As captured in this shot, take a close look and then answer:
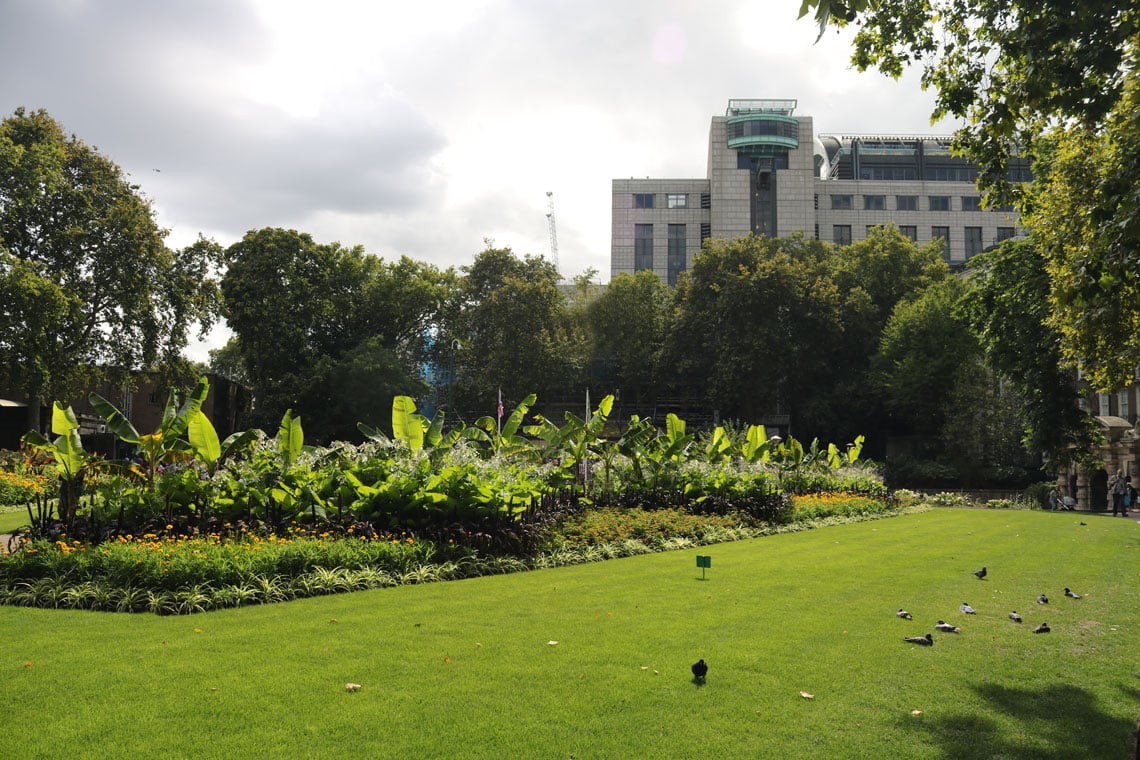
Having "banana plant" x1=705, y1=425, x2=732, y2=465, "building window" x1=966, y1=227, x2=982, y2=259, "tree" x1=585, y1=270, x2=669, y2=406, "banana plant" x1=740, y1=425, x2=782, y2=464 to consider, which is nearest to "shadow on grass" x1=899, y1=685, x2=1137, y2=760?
"banana plant" x1=705, y1=425, x2=732, y2=465

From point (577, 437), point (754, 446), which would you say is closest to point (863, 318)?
point (754, 446)

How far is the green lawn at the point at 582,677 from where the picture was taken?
14.2ft

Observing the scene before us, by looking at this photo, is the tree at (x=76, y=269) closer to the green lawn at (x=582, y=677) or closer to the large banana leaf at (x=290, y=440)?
the large banana leaf at (x=290, y=440)

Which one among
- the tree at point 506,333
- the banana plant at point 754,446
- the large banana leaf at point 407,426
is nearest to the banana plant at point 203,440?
the large banana leaf at point 407,426

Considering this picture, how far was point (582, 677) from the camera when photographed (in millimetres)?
5391

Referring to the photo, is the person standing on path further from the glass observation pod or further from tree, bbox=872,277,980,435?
the glass observation pod

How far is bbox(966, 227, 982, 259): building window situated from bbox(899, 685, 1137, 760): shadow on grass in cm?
8660

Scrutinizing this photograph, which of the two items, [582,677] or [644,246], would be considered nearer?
[582,677]

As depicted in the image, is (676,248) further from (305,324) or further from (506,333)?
(305,324)

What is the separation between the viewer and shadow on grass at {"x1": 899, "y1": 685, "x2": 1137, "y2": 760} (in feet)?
14.0

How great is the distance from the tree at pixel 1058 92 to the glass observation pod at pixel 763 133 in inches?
2858

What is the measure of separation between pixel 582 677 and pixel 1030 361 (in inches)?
1146

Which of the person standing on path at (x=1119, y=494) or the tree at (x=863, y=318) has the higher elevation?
the tree at (x=863, y=318)

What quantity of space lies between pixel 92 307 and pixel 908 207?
7658cm
